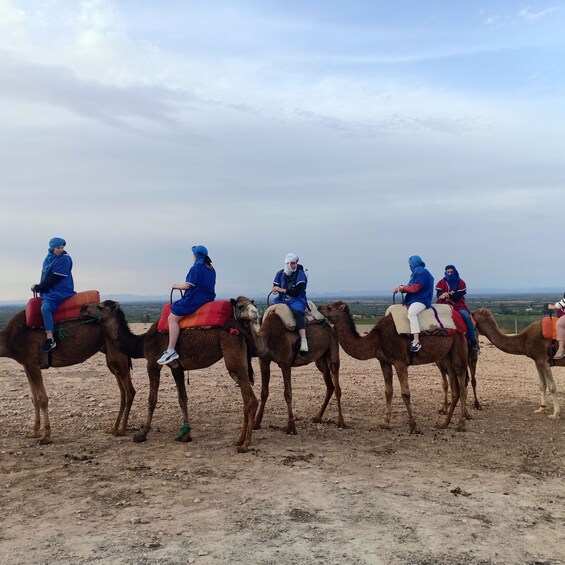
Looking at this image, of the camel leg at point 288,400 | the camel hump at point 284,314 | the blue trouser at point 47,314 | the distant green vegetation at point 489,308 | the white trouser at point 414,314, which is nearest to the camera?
the blue trouser at point 47,314

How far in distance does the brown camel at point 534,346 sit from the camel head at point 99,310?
7826mm

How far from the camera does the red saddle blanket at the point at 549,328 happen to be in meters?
11.4

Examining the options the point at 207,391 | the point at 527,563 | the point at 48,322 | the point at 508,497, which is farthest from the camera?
the point at 207,391

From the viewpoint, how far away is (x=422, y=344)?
410 inches

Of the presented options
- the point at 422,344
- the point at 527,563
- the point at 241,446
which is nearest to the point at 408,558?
the point at 527,563

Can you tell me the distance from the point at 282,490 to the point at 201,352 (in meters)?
2.99

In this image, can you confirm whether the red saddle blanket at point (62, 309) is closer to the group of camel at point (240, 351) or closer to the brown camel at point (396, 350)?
the group of camel at point (240, 351)

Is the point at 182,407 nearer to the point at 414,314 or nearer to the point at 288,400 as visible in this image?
the point at 288,400

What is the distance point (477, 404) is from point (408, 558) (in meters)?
7.96

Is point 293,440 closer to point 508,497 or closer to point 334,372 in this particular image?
point 334,372

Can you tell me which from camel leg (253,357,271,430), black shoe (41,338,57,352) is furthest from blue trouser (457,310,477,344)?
black shoe (41,338,57,352)

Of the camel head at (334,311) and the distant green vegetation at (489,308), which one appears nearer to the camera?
the camel head at (334,311)

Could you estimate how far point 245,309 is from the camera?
9125mm

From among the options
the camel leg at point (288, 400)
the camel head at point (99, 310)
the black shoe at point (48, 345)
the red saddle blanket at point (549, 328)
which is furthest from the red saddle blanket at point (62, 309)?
the red saddle blanket at point (549, 328)
